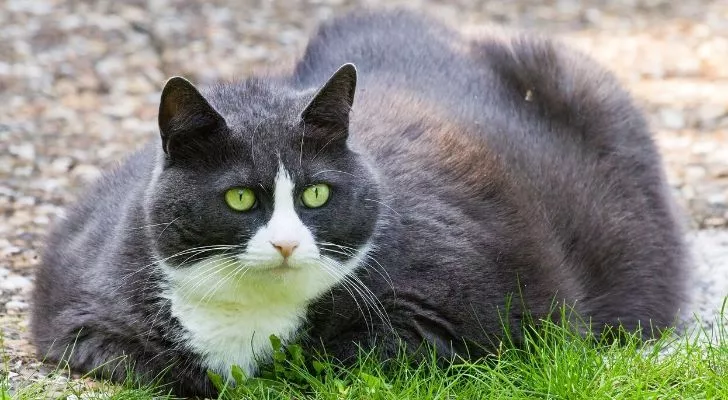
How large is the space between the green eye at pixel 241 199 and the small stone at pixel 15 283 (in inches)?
60.8

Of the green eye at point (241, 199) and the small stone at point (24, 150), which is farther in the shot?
the small stone at point (24, 150)

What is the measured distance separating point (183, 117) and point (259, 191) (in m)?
0.28

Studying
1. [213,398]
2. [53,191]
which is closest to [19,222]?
[53,191]

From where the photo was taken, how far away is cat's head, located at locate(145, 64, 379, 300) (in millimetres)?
2953

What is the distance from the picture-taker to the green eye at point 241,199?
2.96m

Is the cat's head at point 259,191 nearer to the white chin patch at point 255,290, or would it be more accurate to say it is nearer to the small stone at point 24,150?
the white chin patch at point 255,290

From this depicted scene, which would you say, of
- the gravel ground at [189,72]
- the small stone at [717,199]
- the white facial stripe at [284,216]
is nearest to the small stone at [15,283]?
the gravel ground at [189,72]

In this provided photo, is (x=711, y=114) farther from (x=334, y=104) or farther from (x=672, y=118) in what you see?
(x=334, y=104)

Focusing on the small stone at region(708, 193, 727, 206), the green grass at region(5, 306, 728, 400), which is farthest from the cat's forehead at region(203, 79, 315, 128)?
the small stone at region(708, 193, 727, 206)

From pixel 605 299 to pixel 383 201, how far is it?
1.15 m

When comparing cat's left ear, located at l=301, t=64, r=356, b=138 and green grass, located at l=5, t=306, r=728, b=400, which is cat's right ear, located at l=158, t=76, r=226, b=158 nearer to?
cat's left ear, located at l=301, t=64, r=356, b=138

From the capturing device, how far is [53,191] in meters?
5.31

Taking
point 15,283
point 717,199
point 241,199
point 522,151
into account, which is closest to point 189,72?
point 15,283

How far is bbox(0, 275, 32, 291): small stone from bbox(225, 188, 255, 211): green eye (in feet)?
5.07
